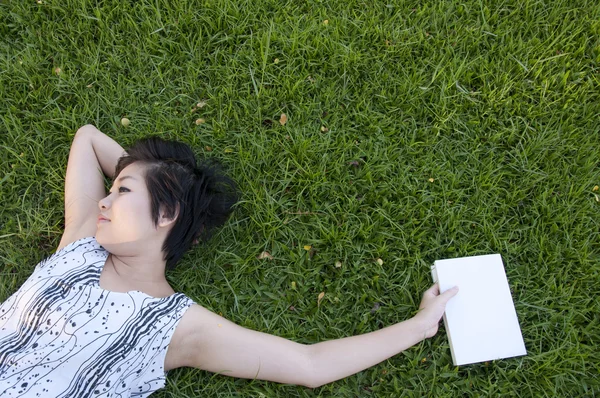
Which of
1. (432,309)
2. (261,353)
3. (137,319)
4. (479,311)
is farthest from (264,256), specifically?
(479,311)

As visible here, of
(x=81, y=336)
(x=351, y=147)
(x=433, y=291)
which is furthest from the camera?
(x=351, y=147)

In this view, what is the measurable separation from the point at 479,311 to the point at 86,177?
2490 millimetres

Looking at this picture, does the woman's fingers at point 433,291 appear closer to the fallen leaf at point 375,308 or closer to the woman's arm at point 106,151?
the fallen leaf at point 375,308

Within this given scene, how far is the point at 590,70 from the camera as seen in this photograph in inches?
122

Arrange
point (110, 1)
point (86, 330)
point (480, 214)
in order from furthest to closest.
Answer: point (110, 1)
point (480, 214)
point (86, 330)

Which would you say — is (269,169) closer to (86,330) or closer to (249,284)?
(249,284)

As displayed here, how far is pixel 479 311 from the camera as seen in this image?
262 cm

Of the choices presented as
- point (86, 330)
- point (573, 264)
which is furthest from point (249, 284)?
point (573, 264)

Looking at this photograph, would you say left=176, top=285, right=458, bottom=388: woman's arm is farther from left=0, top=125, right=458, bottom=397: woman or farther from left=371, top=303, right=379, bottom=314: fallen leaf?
left=371, top=303, right=379, bottom=314: fallen leaf

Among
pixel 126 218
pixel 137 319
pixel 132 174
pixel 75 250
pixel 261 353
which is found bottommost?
pixel 261 353

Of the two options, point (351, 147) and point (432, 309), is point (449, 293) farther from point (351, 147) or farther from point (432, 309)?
point (351, 147)

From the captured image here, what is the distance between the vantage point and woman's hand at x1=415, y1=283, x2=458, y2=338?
250cm

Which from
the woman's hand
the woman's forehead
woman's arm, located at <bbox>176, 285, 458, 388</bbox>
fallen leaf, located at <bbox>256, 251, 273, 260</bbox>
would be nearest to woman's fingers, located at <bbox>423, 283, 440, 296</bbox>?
the woman's hand

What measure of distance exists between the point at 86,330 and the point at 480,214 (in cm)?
238
